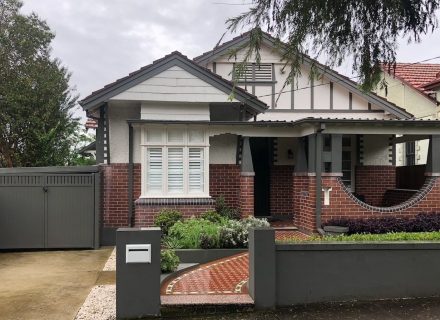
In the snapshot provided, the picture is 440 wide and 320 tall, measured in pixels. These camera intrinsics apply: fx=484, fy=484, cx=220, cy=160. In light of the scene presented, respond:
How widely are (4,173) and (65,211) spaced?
70.5 inches

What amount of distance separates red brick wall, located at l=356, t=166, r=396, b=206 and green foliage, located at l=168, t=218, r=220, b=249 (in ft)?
20.0

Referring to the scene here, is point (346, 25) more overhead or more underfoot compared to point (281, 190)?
more overhead

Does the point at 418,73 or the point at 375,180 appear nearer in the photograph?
the point at 375,180

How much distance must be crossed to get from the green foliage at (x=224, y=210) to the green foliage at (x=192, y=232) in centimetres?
177

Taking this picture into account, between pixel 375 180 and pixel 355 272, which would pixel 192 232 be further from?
pixel 375 180

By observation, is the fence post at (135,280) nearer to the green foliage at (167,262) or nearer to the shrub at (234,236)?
the green foliage at (167,262)

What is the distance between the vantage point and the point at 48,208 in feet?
40.7

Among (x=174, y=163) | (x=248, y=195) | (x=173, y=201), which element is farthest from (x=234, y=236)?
(x=174, y=163)

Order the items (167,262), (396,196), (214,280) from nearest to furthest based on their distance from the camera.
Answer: (214,280) → (167,262) → (396,196)

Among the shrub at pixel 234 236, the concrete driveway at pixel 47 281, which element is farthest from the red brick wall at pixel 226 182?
the concrete driveway at pixel 47 281

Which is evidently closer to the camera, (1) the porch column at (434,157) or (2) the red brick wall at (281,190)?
(1) the porch column at (434,157)

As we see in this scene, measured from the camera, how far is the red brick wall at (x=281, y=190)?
47.9 feet

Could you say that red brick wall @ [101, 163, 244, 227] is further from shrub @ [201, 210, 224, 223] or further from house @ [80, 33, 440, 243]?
shrub @ [201, 210, 224, 223]

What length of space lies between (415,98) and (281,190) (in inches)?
326
